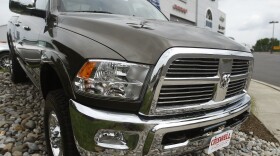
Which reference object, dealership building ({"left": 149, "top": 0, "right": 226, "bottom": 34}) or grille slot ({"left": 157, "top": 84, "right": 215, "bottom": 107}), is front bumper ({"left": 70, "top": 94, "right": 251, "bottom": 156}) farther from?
dealership building ({"left": 149, "top": 0, "right": 226, "bottom": 34})

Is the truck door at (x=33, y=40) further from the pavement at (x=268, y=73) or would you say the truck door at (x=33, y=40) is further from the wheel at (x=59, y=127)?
the pavement at (x=268, y=73)

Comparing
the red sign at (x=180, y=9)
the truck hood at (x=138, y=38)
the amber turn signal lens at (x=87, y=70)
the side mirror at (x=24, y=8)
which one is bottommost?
the amber turn signal lens at (x=87, y=70)

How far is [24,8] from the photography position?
3.11 meters

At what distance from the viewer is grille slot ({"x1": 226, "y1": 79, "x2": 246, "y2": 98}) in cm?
255

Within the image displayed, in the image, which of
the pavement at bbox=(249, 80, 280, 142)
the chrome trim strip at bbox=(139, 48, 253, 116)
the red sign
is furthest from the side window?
the red sign

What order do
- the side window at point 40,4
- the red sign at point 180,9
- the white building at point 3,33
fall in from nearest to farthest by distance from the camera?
the side window at point 40,4, the white building at point 3,33, the red sign at point 180,9

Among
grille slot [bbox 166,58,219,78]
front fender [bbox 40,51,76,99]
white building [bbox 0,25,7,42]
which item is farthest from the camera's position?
white building [bbox 0,25,7,42]

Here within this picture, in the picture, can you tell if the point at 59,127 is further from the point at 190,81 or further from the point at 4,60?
the point at 4,60

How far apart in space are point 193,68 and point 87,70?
27.8 inches

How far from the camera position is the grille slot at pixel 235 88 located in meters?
2.55

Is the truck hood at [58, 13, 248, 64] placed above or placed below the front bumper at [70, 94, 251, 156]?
above

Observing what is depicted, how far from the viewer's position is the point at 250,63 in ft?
9.21

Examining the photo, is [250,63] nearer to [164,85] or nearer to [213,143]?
[213,143]

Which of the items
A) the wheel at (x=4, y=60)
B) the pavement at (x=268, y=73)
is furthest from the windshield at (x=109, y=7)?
the pavement at (x=268, y=73)
